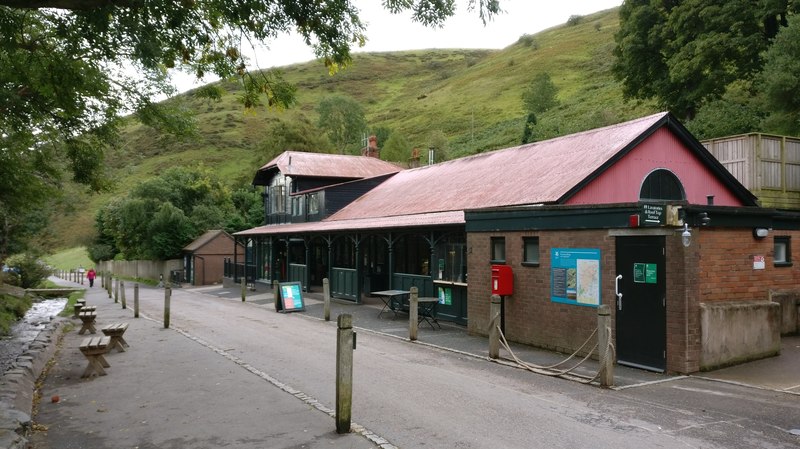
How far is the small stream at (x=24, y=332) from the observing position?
11.0 metres

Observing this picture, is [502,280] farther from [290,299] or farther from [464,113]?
[464,113]

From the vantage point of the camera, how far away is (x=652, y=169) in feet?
56.3

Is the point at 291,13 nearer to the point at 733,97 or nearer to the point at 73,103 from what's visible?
the point at 73,103

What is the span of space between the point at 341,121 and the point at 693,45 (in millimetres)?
56210

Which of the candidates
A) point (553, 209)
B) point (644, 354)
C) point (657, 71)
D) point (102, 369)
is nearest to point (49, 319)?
point (102, 369)

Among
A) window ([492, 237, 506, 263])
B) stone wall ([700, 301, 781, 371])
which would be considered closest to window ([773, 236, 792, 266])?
stone wall ([700, 301, 781, 371])

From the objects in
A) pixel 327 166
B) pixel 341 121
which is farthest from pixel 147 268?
pixel 341 121

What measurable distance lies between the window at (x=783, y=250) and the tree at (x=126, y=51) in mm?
8974

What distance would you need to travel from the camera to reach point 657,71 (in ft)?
121

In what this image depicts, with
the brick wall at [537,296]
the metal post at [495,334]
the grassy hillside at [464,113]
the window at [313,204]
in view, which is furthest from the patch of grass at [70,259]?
the metal post at [495,334]

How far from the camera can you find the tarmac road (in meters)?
6.29

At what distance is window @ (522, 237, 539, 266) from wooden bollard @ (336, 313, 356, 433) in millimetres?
6509

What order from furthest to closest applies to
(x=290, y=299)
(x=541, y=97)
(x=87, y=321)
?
(x=541, y=97)
(x=290, y=299)
(x=87, y=321)

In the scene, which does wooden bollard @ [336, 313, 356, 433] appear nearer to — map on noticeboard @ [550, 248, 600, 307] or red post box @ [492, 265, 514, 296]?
map on noticeboard @ [550, 248, 600, 307]
